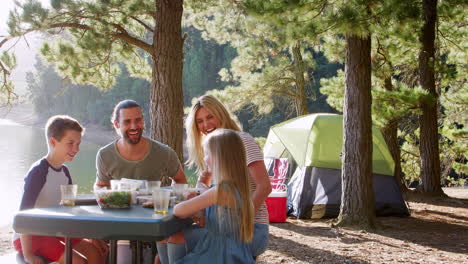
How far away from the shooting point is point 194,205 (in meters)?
2.06

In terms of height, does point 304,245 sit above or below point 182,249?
below

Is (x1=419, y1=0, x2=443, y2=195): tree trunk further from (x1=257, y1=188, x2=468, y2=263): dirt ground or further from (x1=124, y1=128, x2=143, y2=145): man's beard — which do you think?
(x1=124, y1=128, x2=143, y2=145): man's beard

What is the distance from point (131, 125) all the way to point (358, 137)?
10.2 ft

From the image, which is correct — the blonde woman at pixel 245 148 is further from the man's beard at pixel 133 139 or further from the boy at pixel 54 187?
the boy at pixel 54 187

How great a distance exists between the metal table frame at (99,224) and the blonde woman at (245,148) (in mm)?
343

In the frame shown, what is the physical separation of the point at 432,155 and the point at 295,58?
386 centimetres

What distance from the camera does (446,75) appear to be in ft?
27.1

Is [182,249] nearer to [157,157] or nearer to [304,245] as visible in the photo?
[157,157]

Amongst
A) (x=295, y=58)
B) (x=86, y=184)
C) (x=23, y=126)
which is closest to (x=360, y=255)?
(x=295, y=58)

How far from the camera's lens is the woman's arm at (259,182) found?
2330mm

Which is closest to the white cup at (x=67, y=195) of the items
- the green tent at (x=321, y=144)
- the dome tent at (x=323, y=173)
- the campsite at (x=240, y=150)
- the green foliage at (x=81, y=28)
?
the campsite at (x=240, y=150)

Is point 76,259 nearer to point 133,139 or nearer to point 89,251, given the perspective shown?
point 89,251

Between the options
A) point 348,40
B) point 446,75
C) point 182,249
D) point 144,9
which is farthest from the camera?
point 446,75

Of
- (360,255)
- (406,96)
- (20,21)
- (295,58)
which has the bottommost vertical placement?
(360,255)
